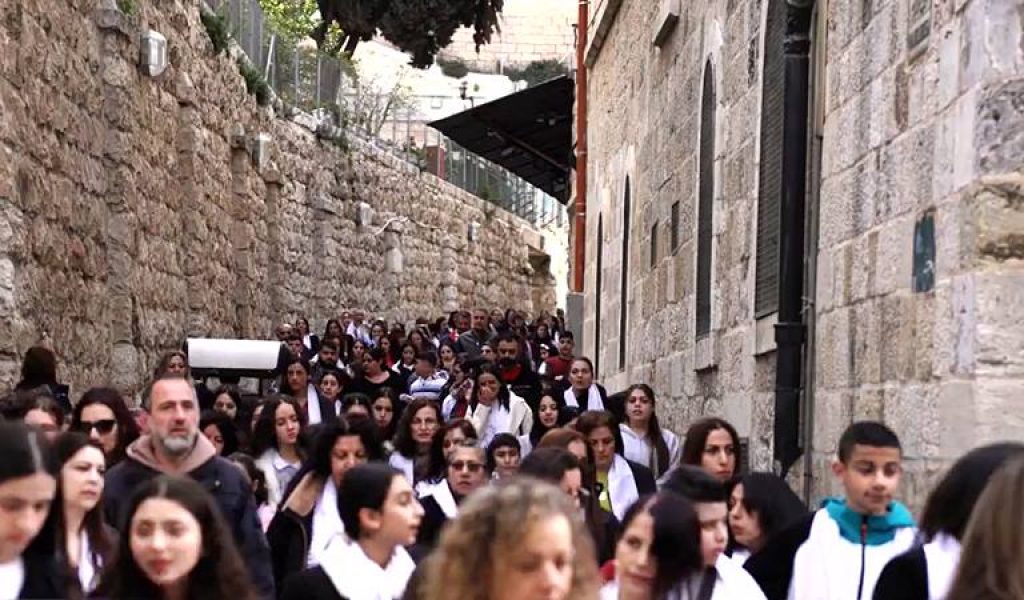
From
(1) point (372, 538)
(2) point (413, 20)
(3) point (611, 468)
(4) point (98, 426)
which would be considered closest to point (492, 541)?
(1) point (372, 538)

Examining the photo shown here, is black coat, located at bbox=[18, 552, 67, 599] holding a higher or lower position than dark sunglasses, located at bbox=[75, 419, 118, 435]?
lower

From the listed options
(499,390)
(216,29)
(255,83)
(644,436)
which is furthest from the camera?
(255,83)

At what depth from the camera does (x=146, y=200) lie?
52.9 feet

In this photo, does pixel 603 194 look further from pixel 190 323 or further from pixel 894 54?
Result: pixel 894 54

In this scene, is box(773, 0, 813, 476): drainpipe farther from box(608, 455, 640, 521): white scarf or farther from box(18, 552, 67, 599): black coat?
box(18, 552, 67, 599): black coat

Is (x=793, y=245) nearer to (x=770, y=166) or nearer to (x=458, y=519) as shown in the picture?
(x=770, y=166)

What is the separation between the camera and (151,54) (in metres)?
15.4

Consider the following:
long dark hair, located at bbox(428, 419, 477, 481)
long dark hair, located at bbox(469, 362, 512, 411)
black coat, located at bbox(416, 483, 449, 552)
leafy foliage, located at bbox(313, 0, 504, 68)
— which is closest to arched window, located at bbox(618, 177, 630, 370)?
long dark hair, located at bbox(469, 362, 512, 411)

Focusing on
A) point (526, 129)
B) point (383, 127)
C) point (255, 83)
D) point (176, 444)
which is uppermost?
point (383, 127)

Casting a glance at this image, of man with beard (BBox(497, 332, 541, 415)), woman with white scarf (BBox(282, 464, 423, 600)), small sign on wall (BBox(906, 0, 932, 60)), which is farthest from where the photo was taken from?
man with beard (BBox(497, 332, 541, 415))

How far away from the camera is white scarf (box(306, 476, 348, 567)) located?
713 centimetres

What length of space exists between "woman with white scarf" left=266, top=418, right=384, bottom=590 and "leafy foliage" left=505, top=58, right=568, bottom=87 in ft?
174

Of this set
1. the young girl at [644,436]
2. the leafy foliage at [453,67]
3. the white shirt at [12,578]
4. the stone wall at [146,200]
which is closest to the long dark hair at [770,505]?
the white shirt at [12,578]

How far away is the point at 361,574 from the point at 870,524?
1.53 metres
